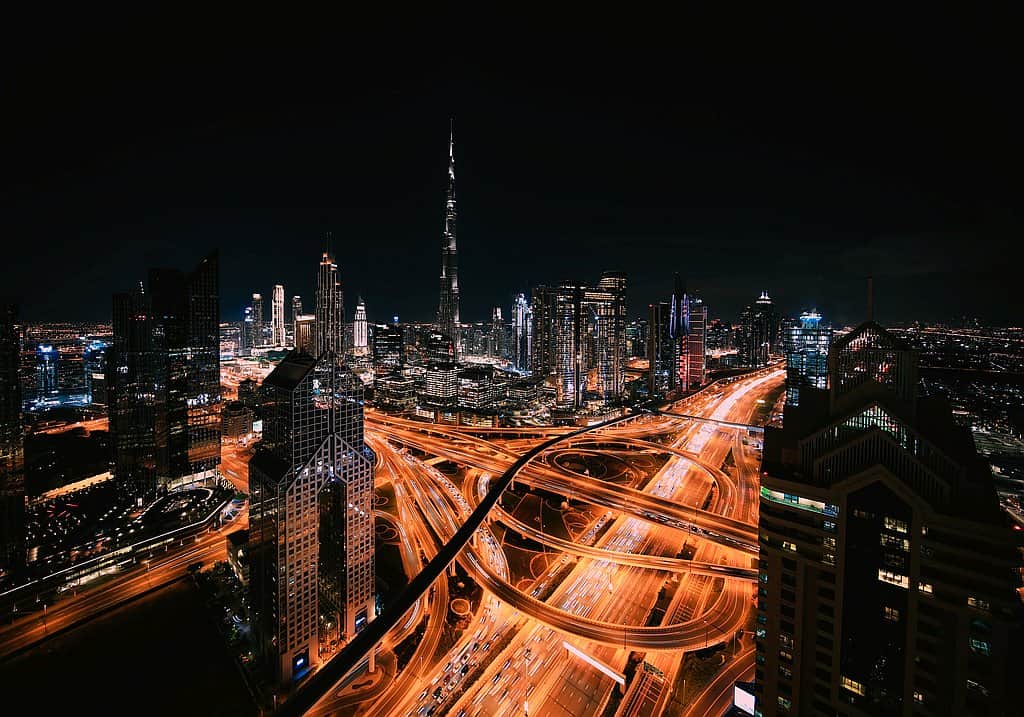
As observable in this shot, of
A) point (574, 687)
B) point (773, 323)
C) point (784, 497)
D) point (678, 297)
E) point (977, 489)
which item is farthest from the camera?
point (773, 323)

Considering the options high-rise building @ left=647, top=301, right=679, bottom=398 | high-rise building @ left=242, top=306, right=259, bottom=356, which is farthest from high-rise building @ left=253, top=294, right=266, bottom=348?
high-rise building @ left=647, top=301, right=679, bottom=398

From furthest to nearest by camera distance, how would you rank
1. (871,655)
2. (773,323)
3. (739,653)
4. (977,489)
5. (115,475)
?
(773,323)
(115,475)
(739,653)
(871,655)
(977,489)

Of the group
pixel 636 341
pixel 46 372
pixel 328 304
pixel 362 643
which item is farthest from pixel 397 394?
pixel 636 341

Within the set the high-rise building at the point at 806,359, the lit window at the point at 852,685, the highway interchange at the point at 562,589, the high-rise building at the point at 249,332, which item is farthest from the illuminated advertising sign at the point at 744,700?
the high-rise building at the point at 249,332

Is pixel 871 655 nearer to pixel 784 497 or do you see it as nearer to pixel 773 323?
pixel 784 497

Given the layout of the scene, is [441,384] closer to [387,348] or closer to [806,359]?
[387,348]

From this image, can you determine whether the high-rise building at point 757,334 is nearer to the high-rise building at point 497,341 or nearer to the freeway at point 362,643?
the high-rise building at point 497,341

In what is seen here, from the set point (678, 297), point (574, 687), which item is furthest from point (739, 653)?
point (678, 297)
